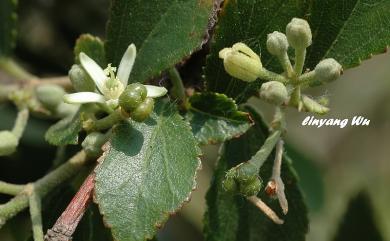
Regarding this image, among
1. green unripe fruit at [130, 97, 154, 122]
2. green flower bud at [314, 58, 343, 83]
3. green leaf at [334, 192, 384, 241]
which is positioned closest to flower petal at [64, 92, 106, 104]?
green unripe fruit at [130, 97, 154, 122]

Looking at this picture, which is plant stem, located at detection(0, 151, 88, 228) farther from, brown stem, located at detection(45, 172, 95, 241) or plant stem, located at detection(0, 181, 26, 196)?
brown stem, located at detection(45, 172, 95, 241)

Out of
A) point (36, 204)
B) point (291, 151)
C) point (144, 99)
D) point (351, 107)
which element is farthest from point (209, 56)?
point (351, 107)

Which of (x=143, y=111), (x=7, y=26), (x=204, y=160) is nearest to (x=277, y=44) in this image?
(x=143, y=111)

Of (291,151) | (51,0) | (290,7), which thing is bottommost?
(291,151)

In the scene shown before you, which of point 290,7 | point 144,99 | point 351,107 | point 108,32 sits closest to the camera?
point 144,99

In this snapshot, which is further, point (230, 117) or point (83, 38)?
point (83, 38)

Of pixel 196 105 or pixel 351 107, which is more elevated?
pixel 196 105

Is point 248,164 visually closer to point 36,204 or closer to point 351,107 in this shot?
point 36,204

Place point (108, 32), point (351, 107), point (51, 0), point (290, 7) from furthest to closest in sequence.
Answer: point (351, 107)
point (51, 0)
point (108, 32)
point (290, 7)
